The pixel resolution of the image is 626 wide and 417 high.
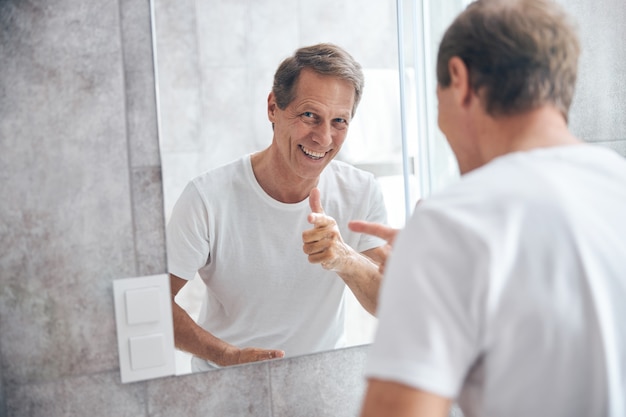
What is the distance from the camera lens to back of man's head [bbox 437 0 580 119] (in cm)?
75

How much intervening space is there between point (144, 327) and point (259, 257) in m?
0.23

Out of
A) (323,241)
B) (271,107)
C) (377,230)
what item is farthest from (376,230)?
(271,107)

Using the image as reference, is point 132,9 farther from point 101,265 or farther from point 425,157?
point 425,157

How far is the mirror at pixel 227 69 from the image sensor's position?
1084 millimetres

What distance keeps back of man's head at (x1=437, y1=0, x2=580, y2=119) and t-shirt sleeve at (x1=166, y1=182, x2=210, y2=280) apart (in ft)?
1.78

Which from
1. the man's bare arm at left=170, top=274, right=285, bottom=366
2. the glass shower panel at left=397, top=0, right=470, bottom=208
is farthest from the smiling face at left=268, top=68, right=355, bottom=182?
the man's bare arm at left=170, top=274, right=285, bottom=366

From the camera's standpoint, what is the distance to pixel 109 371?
107 cm

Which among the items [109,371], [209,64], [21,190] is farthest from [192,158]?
[109,371]

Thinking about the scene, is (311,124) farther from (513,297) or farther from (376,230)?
(513,297)

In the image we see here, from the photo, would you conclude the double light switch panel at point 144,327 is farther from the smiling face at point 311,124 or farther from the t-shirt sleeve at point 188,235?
the smiling face at point 311,124

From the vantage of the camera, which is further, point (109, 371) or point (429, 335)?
point (109, 371)

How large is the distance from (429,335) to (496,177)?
0.58 ft

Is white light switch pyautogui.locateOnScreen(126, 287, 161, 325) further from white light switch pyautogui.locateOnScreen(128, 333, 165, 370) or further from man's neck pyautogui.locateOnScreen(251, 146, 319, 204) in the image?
man's neck pyautogui.locateOnScreen(251, 146, 319, 204)

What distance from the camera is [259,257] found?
1.17 metres
